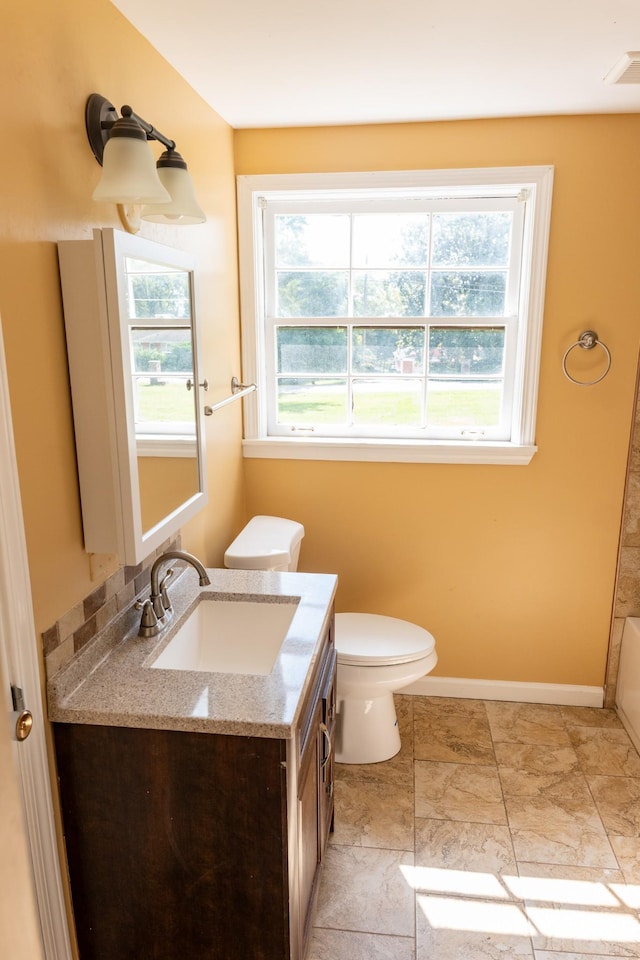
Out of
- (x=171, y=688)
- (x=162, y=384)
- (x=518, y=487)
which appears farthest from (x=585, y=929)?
(x=162, y=384)

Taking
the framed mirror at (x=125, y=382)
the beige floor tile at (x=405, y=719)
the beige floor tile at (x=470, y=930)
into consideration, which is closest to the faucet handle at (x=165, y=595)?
the framed mirror at (x=125, y=382)

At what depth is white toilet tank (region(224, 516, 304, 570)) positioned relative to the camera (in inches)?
91.4

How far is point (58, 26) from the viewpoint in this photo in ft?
4.32

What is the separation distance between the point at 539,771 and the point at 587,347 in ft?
5.27

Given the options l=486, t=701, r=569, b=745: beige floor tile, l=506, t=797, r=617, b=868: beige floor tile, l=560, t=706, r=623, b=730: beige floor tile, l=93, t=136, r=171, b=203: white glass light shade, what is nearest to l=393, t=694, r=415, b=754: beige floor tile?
l=486, t=701, r=569, b=745: beige floor tile

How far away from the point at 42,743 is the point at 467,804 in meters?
1.58

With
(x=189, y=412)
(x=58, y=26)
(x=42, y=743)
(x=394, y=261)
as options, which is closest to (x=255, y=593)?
(x=189, y=412)

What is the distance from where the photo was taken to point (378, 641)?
8.05 feet

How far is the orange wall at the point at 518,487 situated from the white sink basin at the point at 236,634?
1.07m

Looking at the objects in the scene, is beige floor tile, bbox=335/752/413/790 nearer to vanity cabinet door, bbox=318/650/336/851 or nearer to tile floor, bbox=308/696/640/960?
tile floor, bbox=308/696/640/960

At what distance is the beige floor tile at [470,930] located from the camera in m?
1.77

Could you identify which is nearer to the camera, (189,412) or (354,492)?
(189,412)

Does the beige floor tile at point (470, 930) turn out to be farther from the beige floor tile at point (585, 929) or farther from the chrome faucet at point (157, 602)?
the chrome faucet at point (157, 602)

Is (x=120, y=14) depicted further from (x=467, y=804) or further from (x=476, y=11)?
(x=467, y=804)
